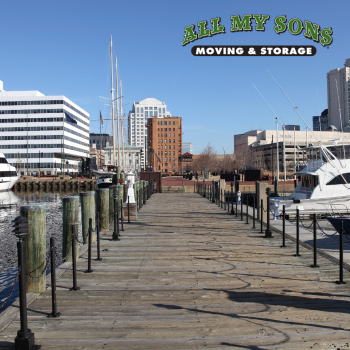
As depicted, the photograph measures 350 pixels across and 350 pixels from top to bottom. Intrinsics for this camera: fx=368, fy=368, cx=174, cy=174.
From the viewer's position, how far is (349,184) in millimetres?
23188

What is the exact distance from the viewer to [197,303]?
19.0ft

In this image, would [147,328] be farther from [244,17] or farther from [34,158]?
[34,158]

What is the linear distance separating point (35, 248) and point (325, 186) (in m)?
20.8

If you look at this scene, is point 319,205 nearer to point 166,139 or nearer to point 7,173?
point 7,173

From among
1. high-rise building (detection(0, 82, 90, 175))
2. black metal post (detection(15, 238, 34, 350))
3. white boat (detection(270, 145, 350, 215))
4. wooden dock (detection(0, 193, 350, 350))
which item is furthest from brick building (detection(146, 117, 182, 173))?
black metal post (detection(15, 238, 34, 350))

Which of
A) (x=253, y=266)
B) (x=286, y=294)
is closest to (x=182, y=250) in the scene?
(x=253, y=266)

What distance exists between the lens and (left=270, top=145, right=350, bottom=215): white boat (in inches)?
893

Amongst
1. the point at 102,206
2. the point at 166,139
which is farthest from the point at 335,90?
the point at 166,139

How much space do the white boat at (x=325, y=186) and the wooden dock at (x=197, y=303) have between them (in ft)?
45.8

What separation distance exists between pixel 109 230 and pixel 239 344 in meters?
9.40

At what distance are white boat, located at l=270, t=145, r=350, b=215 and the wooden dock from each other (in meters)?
13.9

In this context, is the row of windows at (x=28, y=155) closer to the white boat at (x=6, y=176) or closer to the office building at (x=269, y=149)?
the white boat at (x=6, y=176)

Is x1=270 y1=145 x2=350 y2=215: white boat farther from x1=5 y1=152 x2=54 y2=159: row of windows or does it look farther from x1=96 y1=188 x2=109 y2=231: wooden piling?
x1=5 y1=152 x2=54 y2=159: row of windows

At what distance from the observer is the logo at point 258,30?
11172 mm
